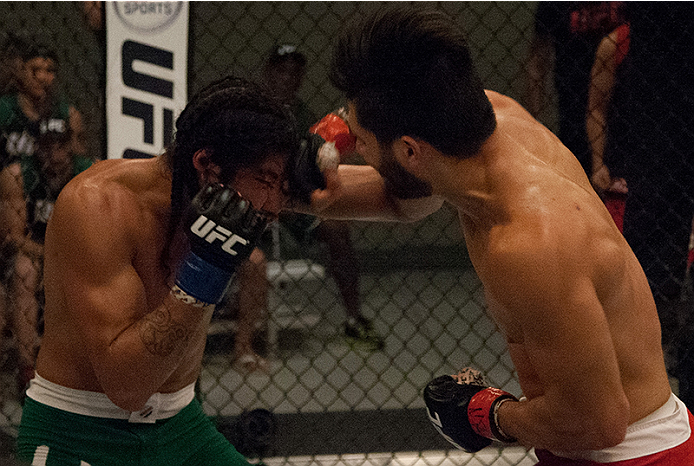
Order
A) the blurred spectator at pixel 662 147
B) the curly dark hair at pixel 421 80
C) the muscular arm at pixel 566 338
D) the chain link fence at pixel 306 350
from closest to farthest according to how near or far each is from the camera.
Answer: the muscular arm at pixel 566 338 → the curly dark hair at pixel 421 80 → the chain link fence at pixel 306 350 → the blurred spectator at pixel 662 147

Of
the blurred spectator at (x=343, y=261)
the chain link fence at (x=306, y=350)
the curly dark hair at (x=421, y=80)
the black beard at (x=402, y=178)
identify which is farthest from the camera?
the blurred spectator at (x=343, y=261)

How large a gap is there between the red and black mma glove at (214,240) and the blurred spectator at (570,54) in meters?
1.94

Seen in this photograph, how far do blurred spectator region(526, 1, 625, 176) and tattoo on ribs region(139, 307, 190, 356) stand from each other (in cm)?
203

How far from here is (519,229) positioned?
1103mm

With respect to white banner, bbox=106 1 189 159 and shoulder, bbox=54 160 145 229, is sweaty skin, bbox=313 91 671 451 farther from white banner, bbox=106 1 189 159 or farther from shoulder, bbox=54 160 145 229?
white banner, bbox=106 1 189 159

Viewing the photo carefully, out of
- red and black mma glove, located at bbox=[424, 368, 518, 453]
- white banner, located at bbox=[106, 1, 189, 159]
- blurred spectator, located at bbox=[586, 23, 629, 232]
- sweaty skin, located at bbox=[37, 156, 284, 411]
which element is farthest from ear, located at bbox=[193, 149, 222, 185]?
blurred spectator, located at bbox=[586, 23, 629, 232]

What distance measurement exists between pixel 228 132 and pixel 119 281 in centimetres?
34

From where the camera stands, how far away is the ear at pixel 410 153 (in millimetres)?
1203

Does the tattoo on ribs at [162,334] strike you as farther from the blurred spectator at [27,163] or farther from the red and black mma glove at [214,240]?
the blurred spectator at [27,163]

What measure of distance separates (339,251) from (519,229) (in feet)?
7.29

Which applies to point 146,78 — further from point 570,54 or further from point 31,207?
point 570,54

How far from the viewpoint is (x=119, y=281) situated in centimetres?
129

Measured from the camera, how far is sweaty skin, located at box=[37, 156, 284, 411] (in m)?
1.25

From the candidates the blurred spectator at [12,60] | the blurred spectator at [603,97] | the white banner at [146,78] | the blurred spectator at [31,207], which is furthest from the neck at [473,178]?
the blurred spectator at [12,60]
